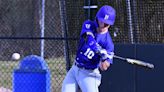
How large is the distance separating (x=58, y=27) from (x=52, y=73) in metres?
4.71

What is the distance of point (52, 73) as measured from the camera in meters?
12.5

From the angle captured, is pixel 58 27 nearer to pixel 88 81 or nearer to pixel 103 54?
pixel 88 81

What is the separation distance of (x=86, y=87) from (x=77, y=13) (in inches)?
81.7

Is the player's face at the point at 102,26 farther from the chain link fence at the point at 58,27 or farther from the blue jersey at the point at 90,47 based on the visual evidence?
the chain link fence at the point at 58,27

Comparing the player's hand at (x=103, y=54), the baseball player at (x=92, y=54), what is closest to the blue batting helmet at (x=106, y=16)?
the baseball player at (x=92, y=54)

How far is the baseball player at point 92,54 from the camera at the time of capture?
734 centimetres

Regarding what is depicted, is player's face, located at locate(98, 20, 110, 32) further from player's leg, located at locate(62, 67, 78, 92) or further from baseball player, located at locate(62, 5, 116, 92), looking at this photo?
player's leg, located at locate(62, 67, 78, 92)

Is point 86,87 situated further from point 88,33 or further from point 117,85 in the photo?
point 117,85

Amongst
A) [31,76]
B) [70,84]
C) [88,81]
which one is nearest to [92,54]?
[88,81]

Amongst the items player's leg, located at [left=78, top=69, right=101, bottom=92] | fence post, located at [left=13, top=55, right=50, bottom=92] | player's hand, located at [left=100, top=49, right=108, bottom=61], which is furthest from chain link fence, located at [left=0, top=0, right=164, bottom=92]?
player's hand, located at [left=100, top=49, right=108, bottom=61]

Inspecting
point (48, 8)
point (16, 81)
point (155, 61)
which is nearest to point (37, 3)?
point (48, 8)

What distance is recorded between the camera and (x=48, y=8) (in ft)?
58.4

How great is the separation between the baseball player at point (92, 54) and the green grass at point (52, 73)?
3.07m

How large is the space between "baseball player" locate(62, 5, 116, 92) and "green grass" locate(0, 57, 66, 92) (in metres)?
3.07
